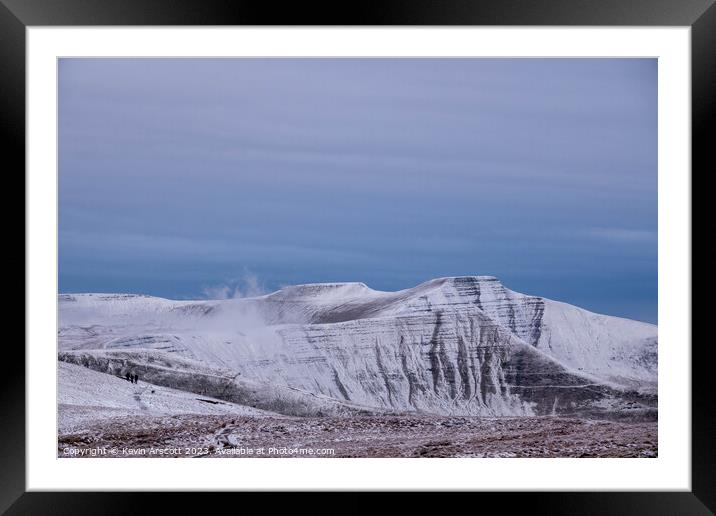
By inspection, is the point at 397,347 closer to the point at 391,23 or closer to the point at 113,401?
the point at 113,401

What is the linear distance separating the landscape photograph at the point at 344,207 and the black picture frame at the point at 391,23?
5.73 feet

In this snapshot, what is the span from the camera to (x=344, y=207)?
15.2ft

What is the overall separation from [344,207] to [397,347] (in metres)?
1.87

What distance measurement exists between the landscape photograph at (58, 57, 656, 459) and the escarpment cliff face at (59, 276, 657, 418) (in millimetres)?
86

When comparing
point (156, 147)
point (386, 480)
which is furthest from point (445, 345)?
point (386, 480)

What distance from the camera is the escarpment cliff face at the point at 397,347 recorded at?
5055 mm

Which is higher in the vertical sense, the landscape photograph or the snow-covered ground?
the landscape photograph

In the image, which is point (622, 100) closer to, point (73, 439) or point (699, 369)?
point (699, 369)

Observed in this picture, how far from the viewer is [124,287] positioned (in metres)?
4.46

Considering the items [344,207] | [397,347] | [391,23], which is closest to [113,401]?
[344,207]

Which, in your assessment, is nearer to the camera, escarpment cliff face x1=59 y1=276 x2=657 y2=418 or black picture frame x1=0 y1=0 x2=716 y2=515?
black picture frame x1=0 y1=0 x2=716 y2=515

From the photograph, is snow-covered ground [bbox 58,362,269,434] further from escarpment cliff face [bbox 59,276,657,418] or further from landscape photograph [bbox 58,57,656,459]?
escarpment cliff face [bbox 59,276,657,418]

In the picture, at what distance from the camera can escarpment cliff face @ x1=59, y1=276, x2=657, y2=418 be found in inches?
199

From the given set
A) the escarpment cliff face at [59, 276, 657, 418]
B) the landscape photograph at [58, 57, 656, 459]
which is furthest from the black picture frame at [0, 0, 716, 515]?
the escarpment cliff face at [59, 276, 657, 418]
